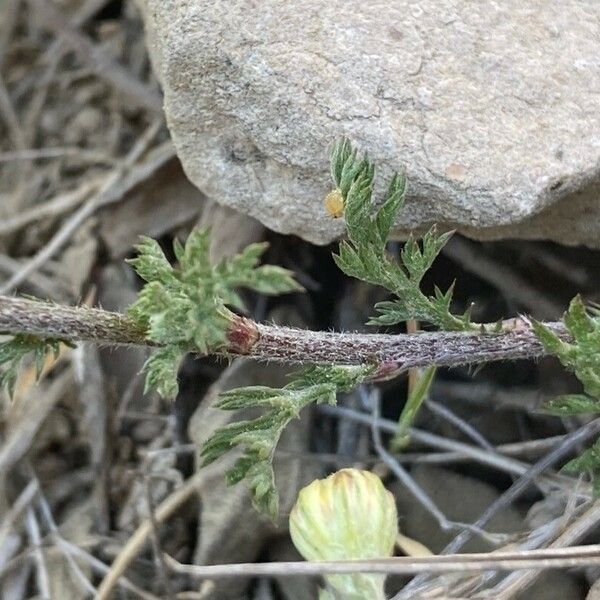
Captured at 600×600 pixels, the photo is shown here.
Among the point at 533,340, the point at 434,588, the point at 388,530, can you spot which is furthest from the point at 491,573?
the point at 533,340

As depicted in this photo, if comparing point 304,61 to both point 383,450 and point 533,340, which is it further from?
point 383,450

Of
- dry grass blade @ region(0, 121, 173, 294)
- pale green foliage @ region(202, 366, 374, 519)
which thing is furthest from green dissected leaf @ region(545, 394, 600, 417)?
dry grass blade @ region(0, 121, 173, 294)

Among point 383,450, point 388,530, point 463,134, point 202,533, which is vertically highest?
point 463,134

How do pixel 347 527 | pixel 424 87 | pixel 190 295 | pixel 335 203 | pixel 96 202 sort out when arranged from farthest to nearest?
pixel 96 202 → pixel 424 87 → pixel 335 203 → pixel 347 527 → pixel 190 295

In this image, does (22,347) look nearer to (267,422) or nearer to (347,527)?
(267,422)

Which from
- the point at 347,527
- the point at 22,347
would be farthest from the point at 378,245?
the point at 22,347

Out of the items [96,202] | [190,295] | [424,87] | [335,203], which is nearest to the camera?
[190,295]
